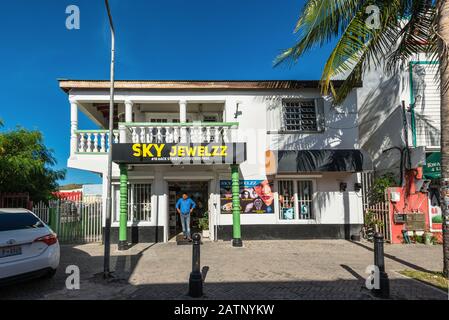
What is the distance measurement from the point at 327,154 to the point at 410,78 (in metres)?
4.89

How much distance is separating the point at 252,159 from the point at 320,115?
3.12 m

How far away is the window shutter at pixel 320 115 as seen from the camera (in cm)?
1047

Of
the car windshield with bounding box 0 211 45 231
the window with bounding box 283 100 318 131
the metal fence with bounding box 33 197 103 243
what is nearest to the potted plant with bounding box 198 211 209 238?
the metal fence with bounding box 33 197 103 243

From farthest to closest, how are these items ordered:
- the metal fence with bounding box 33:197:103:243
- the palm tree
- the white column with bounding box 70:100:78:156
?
the metal fence with bounding box 33:197:103:243 < the white column with bounding box 70:100:78:156 < the palm tree

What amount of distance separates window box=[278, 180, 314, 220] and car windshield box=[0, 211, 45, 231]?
25.1ft

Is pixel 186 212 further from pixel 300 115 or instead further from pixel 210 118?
pixel 300 115

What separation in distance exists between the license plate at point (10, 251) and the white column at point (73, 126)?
5.68m

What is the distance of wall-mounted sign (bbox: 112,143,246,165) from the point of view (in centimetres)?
865

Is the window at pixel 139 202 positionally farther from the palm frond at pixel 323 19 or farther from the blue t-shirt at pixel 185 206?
the palm frond at pixel 323 19

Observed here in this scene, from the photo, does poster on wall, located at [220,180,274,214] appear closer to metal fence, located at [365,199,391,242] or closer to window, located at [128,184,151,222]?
window, located at [128,184,151,222]

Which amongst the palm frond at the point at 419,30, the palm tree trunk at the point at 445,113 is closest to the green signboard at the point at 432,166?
the palm frond at the point at 419,30

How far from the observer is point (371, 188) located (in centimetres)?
1055

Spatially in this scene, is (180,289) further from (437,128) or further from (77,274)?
(437,128)
